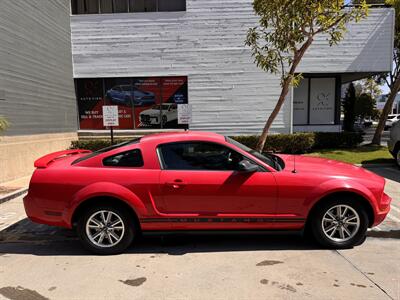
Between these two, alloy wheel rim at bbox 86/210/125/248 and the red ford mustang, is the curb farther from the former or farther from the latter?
alloy wheel rim at bbox 86/210/125/248

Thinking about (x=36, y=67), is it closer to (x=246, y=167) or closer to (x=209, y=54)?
(x=209, y=54)

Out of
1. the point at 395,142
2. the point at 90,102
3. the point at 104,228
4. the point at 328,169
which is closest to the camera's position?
the point at 104,228

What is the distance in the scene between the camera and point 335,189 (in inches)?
174

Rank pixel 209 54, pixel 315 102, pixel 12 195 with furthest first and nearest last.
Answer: pixel 315 102, pixel 209 54, pixel 12 195

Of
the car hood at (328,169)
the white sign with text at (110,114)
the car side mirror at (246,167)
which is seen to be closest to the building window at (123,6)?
the white sign with text at (110,114)

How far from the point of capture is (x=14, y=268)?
427cm

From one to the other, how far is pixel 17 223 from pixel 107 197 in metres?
2.43

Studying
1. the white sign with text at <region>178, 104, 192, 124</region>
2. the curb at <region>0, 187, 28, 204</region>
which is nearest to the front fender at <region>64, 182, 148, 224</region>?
the curb at <region>0, 187, 28, 204</region>

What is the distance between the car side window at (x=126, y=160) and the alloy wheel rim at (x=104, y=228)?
0.61 meters

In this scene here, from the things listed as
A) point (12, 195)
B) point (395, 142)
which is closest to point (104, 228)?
point (12, 195)

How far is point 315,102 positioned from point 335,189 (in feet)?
40.4

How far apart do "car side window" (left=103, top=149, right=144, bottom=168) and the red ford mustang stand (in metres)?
0.01

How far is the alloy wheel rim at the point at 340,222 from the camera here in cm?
453

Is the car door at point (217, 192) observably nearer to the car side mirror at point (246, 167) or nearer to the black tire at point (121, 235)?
the car side mirror at point (246, 167)
